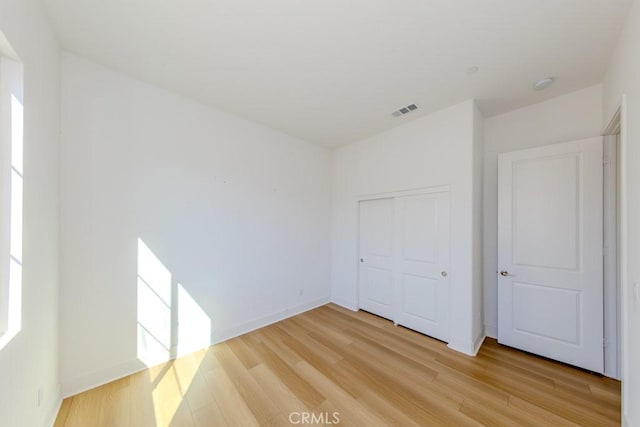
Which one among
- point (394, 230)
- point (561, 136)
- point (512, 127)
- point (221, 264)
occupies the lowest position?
point (221, 264)

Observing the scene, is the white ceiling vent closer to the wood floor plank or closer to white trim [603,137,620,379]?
white trim [603,137,620,379]

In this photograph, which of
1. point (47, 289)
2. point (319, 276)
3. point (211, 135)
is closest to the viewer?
point (47, 289)

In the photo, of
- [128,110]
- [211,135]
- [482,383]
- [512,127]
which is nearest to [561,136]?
[512,127]

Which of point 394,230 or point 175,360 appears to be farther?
point 394,230

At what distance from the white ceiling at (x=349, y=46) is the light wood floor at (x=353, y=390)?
301 cm

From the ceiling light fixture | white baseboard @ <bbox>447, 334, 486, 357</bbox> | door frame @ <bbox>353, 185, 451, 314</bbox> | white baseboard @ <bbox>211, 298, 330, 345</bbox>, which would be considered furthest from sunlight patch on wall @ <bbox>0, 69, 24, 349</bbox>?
the ceiling light fixture

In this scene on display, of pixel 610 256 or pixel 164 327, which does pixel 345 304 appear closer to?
pixel 164 327

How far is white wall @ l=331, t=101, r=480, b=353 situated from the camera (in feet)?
8.91

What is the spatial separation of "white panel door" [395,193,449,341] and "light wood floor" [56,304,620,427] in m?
0.37

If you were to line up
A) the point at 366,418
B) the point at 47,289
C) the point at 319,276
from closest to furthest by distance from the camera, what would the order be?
the point at 47,289
the point at 366,418
the point at 319,276

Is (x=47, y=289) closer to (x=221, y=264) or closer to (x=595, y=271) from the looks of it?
(x=221, y=264)

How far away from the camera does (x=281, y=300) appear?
11.9 feet

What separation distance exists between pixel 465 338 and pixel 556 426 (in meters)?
0.98

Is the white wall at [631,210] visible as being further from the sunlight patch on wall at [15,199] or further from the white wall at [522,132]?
the sunlight patch on wall at [15,199]
